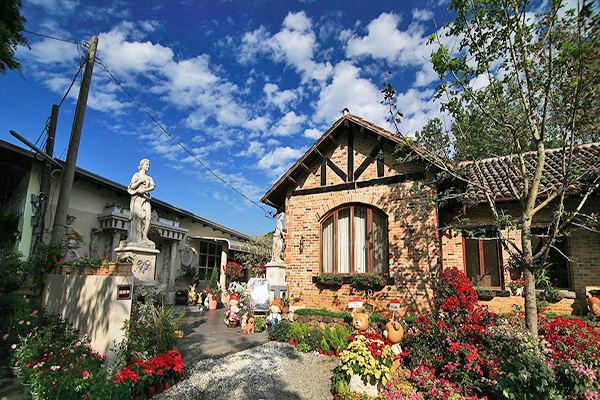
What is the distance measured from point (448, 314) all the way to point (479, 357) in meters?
1.09

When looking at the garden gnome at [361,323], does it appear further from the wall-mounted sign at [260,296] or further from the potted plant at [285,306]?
the wall-mounted sign at [260,296]

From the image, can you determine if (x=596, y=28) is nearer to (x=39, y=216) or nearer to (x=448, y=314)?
(x=448, y=314)

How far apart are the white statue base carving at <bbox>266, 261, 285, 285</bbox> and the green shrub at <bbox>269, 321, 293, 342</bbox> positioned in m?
1.92

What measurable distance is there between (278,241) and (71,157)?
21.1ft

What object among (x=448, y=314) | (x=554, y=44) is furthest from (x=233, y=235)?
(x=554, y=44)

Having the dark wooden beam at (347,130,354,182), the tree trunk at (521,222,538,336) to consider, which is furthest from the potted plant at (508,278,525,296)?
the dark wooden beam at (347,130,354,182)

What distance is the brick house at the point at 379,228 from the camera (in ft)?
27.1

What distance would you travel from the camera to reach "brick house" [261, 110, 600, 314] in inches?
325

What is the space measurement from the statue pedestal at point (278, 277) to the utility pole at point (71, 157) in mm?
5780

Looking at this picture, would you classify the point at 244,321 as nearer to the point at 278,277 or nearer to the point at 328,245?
the point at 278,277

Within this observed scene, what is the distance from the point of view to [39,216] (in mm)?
10469

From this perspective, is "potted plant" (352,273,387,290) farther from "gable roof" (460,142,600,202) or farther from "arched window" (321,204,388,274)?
"gable roof" (460,142,600,202)

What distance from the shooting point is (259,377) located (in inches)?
228

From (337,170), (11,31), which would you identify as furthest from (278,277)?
(11,31)
